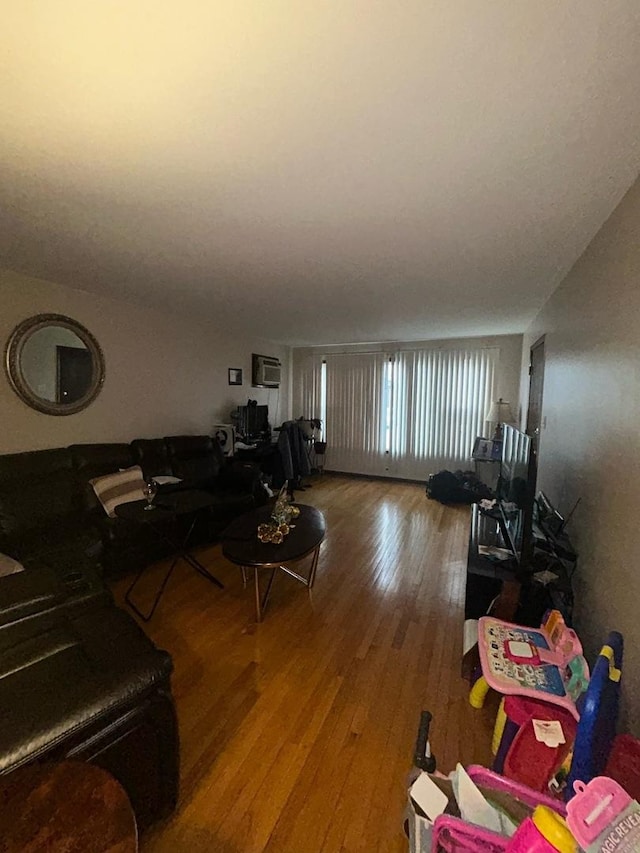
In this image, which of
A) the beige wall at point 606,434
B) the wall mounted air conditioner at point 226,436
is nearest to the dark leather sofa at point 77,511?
the wall mounted air conditioner at point 226,436

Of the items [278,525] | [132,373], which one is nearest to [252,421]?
[132,373]

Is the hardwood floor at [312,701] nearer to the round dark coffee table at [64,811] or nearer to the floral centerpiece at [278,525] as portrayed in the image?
the floral centerpiece at [278,525]

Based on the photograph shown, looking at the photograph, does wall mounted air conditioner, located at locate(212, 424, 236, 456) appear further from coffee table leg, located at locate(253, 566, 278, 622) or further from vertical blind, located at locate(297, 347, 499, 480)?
coffee table leg, located at locate(253, 566, 278, 622)

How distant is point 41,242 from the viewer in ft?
7.16

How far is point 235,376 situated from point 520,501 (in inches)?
165

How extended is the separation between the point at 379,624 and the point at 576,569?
4.09 ft

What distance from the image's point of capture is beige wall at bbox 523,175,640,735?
1.35 metres

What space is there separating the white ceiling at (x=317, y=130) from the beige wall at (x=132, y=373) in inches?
25.6

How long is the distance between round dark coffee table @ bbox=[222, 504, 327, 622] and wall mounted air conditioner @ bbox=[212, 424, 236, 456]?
206cm

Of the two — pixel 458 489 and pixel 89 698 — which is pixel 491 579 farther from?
pixel 458 489

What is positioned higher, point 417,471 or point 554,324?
point 554,324

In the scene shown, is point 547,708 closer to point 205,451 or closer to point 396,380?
point 205,451

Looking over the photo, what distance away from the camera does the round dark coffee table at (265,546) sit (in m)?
2.20

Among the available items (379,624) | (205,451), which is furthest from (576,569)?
(205,451)
